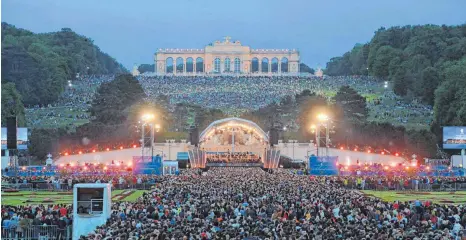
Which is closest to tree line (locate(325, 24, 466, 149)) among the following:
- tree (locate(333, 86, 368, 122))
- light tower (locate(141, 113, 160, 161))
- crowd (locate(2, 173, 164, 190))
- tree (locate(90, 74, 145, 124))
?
tree (locate(333, 86, 368, 122))

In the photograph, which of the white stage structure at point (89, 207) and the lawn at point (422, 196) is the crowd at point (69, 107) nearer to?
the lawn at point (422, 196)

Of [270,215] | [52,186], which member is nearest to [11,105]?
[52,186]

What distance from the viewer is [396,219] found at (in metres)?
23.1

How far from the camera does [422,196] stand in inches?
1615

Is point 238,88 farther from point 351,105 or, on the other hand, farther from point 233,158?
point 233,158

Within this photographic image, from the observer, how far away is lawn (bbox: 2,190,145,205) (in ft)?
119

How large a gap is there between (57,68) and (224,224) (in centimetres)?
12206

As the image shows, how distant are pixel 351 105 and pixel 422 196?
57.3 meters

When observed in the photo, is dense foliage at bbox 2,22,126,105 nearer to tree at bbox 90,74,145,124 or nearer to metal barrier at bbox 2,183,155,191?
tree at bbox 90,74,145,124

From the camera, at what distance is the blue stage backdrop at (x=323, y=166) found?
5319cm

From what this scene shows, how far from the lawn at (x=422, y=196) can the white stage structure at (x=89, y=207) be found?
1720cm

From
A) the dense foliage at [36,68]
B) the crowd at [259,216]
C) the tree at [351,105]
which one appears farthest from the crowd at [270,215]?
the dense foliage at [36,68]

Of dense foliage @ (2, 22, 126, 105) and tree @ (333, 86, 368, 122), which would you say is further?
dense foliage @ (2, 22, 126, 105)

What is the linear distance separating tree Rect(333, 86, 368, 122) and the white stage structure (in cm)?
7146
